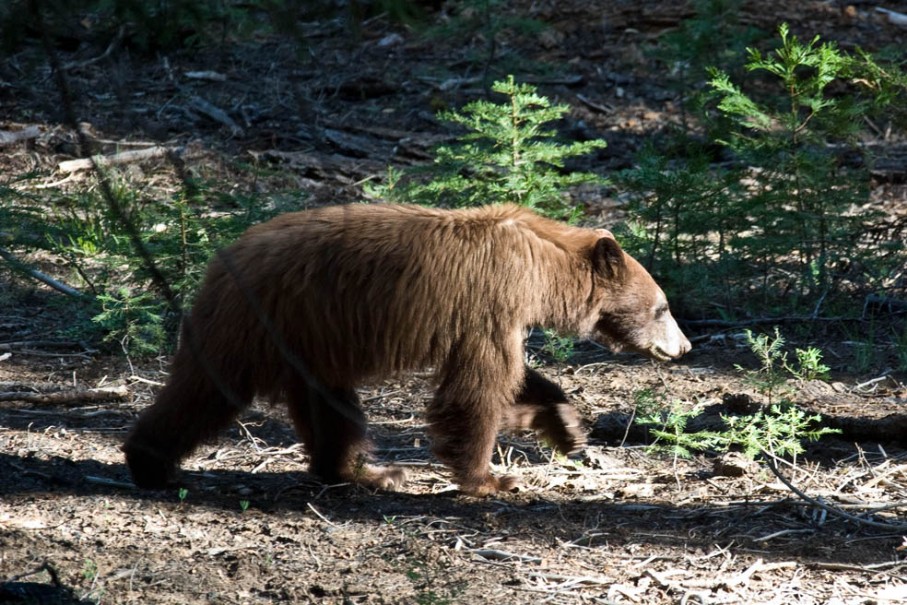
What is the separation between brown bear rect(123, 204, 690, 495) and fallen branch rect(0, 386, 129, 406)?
175 centimetres

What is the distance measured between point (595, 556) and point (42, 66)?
1107 cm

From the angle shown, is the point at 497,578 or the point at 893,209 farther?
the point at 893,209

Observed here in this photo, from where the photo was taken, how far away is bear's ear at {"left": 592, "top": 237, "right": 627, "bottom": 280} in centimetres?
594

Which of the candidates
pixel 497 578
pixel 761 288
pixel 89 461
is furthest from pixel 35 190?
pixel 497 578

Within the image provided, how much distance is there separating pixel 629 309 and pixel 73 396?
3547 mm

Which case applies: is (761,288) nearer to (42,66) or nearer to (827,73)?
(827,73)

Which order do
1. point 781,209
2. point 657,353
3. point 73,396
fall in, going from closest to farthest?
point 657,353, point 73,396, point 781,209

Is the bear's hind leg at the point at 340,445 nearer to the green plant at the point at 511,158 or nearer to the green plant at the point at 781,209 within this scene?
the green plant at the point at 511,158

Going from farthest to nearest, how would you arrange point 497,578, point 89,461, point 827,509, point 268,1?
point 89,461
point 827,509
point 497,578
point 268,1

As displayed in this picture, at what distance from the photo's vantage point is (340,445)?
589cm

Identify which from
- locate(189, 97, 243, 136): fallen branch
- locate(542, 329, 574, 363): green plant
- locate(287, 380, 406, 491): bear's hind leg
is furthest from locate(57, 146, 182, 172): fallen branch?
locate(287, 380, 406, 491): bear's hind leg

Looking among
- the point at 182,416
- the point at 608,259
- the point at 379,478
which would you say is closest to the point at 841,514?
the point at 608,259

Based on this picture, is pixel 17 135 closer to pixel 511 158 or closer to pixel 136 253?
pixel 136 253

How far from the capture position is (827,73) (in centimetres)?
803
